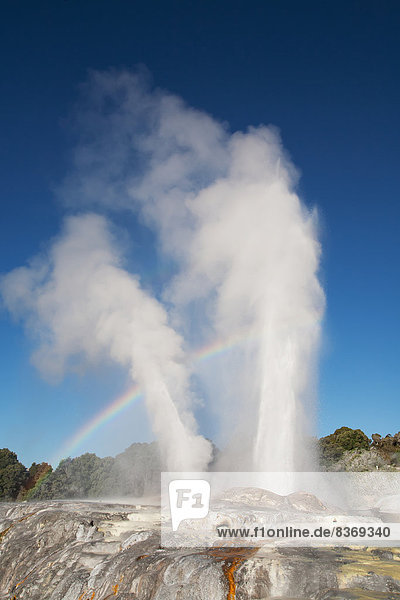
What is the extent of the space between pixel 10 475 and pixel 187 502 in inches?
2112

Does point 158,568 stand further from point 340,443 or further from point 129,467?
point 340,443

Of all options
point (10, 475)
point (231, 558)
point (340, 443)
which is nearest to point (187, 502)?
point (231, 558)

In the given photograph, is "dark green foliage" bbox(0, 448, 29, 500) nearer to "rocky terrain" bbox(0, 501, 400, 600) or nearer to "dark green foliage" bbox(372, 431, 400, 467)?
"rocky terrain" bbox(0, 501, 400, 600)

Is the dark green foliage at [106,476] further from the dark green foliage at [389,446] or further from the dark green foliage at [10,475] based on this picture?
the dark green foliage at [389,446]

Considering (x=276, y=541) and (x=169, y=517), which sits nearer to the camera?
(x=276, y=541)

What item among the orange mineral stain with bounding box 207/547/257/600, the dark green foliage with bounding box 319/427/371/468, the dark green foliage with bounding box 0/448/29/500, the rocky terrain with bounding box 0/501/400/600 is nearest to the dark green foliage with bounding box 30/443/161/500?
the dark green foliage with bounding box 0/448/29/500

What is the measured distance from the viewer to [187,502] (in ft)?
60.4

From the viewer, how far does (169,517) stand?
18.3 m

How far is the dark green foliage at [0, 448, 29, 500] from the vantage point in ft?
197

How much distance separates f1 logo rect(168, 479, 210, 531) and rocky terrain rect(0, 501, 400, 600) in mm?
943

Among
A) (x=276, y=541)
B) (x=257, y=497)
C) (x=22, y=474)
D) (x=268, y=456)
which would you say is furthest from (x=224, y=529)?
(x=22, y=474)

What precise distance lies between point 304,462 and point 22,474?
50.9 m

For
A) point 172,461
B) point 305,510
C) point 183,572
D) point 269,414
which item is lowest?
point 183,572

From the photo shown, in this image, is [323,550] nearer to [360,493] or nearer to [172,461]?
[172,461]
